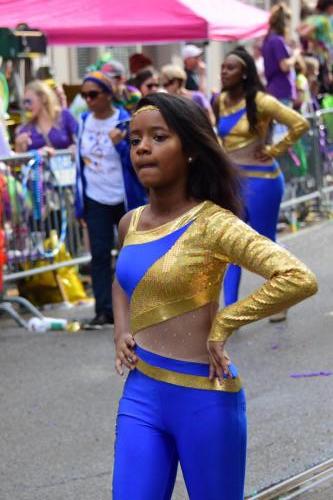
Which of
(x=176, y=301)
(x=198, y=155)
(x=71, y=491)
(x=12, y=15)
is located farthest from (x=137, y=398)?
(x=12, y=15)

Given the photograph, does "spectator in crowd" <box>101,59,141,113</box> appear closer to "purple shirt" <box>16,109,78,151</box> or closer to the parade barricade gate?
"purple shirt" <box>16,109,78,151</box>

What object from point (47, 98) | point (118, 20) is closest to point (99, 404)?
point (47, 98)

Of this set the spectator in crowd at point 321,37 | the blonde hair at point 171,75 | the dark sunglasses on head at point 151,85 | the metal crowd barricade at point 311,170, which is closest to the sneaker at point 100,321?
the blonde hair at point 171,75

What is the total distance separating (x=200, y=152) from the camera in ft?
12.3

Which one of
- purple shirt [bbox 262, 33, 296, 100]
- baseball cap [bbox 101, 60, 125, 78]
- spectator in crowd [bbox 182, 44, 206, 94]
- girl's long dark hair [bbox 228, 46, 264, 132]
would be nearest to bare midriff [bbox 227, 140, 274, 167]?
girl's long dark hair [bbox 228, 46, 264, 132]

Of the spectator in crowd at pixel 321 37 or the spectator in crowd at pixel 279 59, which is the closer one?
the spectator in crowd at pixel 279 59

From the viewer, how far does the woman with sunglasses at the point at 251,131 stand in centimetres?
873

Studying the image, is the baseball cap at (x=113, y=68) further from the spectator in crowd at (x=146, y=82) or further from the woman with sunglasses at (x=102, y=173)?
the woman with sunglasses at (x=102, y=173)

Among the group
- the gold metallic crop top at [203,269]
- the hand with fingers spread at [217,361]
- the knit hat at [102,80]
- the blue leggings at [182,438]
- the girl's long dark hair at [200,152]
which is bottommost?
the knit hat at [102,80]

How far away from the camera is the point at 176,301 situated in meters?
3.65

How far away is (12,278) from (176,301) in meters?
6.59

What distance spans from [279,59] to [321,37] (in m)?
2.53

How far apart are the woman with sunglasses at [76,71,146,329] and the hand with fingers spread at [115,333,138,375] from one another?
533 centimetres

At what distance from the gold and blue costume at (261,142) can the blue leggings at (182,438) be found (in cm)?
508
